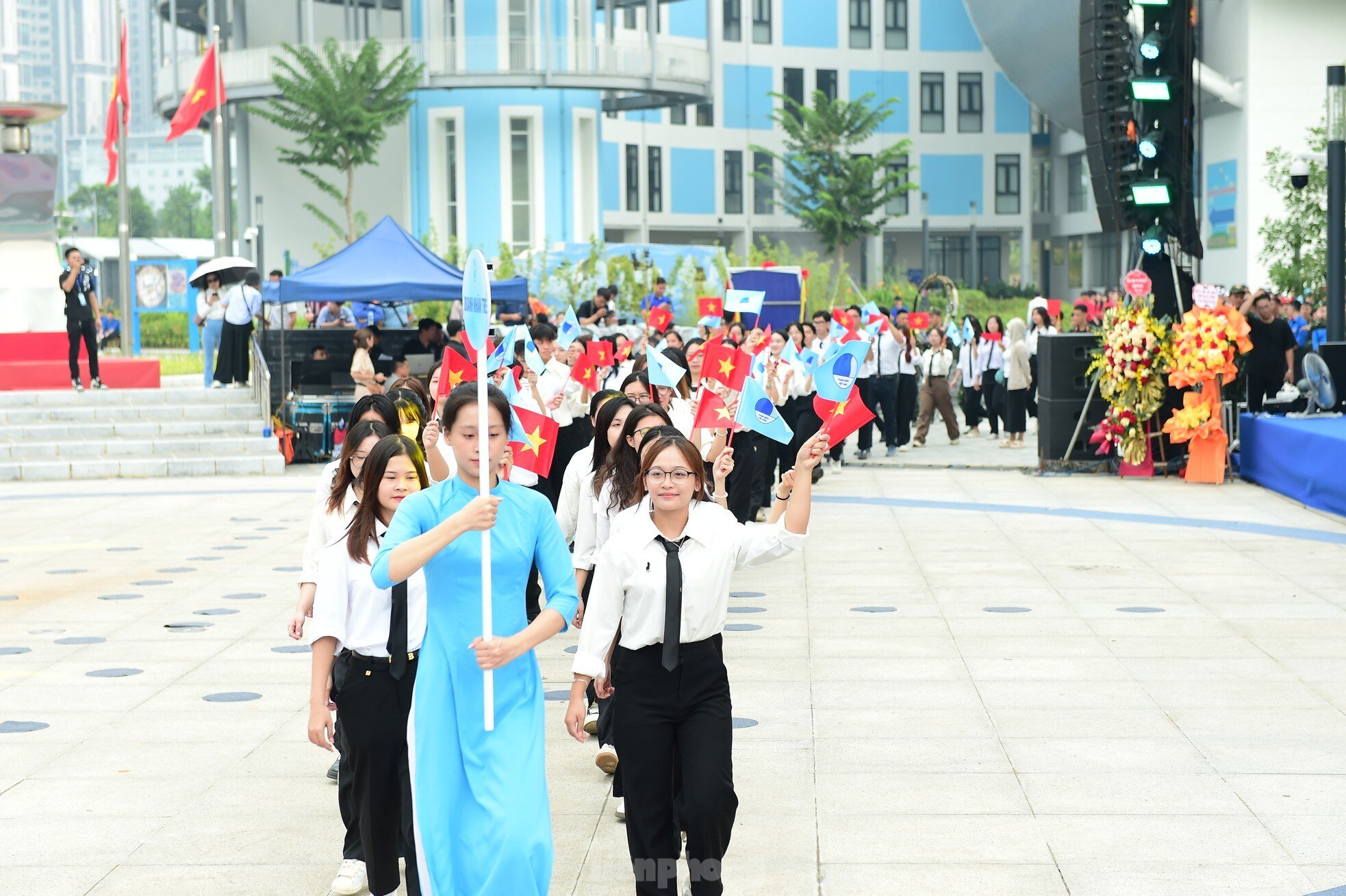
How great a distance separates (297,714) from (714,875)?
3508mm

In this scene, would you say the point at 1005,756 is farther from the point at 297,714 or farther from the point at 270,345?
the point at 270,345

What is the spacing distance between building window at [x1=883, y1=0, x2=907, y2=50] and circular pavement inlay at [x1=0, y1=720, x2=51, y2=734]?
59.7m

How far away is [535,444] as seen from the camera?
679cm

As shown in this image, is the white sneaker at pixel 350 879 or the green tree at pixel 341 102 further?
the green tree at pixel 341 102

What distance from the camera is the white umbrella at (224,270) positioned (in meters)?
26.0

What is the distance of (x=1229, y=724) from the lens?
725cm

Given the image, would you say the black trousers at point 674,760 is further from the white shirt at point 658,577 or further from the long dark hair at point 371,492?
the long dark hair at point 371,492

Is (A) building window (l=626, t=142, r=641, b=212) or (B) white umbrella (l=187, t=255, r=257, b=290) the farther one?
(A) building window (l=626, t=142, r=641, b=212)

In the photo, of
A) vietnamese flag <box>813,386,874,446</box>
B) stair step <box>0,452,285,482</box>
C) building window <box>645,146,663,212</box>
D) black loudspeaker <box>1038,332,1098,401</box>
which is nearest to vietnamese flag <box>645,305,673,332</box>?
black loudspeaker <box>1038,332,1098,401</box>

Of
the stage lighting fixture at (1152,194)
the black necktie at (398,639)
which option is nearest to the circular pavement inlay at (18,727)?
the black necktie at (398,639)

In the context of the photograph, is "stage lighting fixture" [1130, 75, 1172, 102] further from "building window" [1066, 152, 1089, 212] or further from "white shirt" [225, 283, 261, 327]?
"building window" [1066, 152, 1089, 212]

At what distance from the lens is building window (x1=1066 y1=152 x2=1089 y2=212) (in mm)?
63281

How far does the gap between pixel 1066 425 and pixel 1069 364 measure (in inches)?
27.6

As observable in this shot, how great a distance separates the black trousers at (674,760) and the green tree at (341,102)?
35.8 metres
